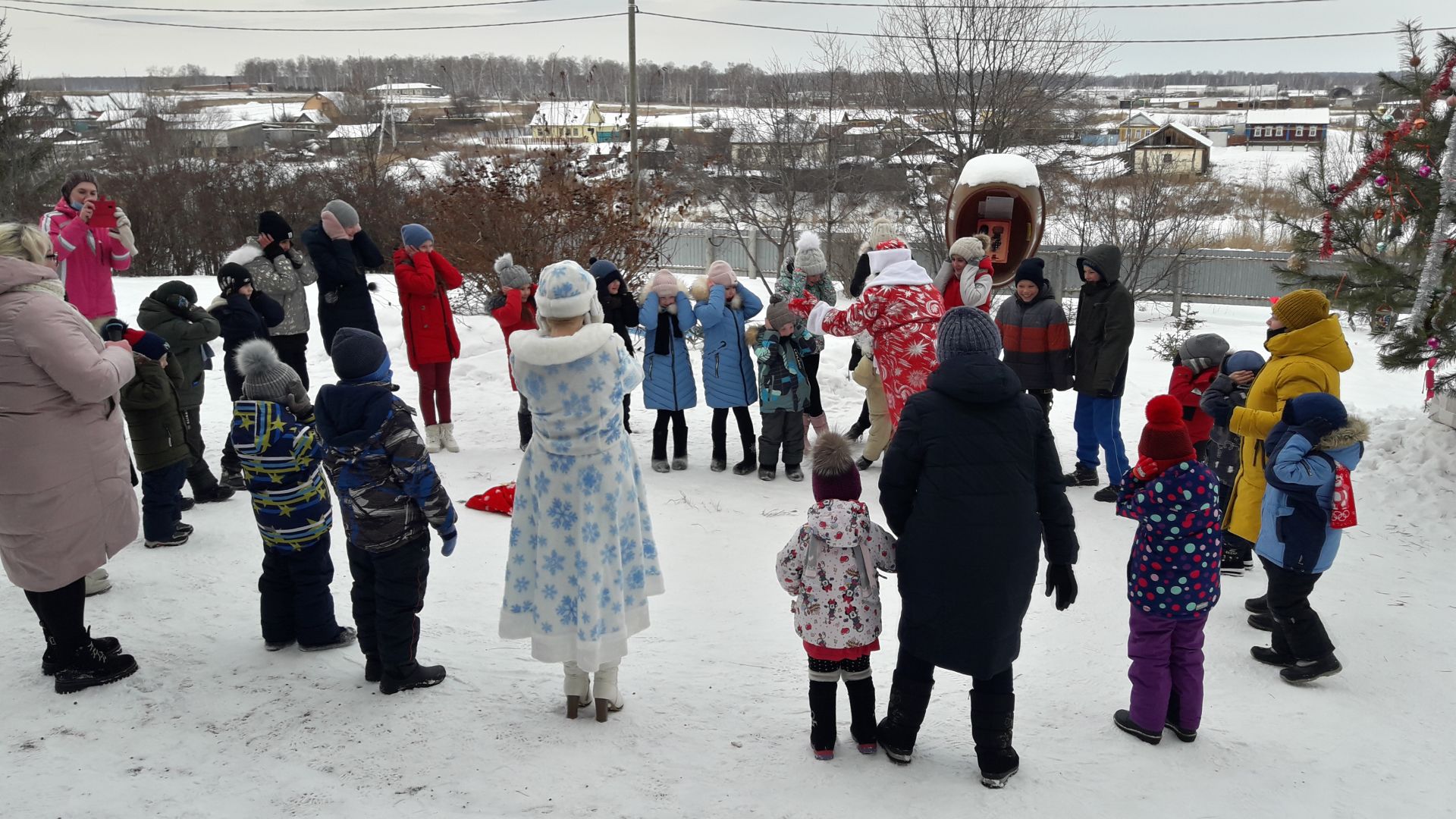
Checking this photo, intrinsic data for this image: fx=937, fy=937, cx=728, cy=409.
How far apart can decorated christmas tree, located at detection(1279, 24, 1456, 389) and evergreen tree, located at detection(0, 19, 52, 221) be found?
24758mm

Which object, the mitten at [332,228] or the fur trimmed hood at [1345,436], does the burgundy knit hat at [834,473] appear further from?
the mitten at [332,228]

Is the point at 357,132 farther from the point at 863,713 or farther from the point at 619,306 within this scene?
the point at 863,713

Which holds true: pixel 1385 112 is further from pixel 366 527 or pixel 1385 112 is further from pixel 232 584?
pixel 232 584

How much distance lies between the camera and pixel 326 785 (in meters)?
3.28

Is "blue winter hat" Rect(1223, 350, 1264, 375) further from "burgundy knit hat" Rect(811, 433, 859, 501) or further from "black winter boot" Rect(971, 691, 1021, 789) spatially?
"burgundy knit hat" Rect(811, 433, 859, 501)

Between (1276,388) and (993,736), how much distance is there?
2.74 m

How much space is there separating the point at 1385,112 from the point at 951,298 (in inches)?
166

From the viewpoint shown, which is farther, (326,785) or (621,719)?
(621,719)

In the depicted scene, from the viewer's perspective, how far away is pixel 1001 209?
9.27m

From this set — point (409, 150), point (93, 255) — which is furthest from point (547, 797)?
point (409, 150)

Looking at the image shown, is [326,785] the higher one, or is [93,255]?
[93,255]

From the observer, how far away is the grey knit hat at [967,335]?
3293 mm

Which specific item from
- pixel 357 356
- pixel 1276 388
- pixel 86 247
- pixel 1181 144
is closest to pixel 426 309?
pixel 86 247

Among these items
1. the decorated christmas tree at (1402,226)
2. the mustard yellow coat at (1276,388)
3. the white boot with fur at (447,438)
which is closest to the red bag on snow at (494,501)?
the white boot with fur at (447,438)
